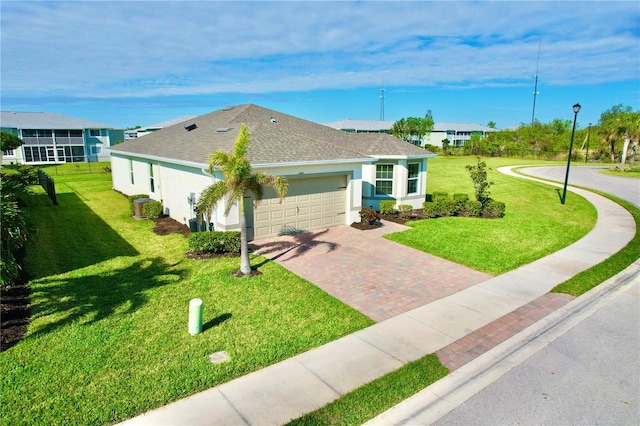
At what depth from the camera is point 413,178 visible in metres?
20.2

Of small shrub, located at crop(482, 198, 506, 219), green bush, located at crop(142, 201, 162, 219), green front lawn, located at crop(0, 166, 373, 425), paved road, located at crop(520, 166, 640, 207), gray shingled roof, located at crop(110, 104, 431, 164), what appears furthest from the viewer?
paved road, located at crop(520, 166, 640, 207)

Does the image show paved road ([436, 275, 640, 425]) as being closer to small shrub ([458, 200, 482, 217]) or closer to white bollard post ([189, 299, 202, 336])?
white bollard post ([189, 299, 202, 336])

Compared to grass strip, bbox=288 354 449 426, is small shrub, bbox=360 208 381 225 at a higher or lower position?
higher

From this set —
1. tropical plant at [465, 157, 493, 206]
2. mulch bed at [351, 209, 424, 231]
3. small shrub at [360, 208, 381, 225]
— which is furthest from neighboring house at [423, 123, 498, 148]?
small shrub at [360, 208, 381, 225]

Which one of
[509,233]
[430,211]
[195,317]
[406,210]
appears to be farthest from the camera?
[406,210]

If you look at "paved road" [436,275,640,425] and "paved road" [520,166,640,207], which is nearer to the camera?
"paved road" [436,275,640,425]

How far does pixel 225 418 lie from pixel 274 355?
1.63m

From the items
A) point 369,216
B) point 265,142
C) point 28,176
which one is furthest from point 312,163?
point 28,176

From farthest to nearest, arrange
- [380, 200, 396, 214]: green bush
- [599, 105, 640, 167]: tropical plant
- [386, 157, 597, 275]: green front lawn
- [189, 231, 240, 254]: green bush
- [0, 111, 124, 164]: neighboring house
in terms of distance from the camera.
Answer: [0, 111, 124, 164]: neighboring house < [599, 105, 640, 167]: tropical plant < [380, 200, 396, 214]: green bush < [386, 157, 597, 275]: green front lawn < [189, 231, 240, 254]: green bush

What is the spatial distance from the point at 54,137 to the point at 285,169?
48.2 metres

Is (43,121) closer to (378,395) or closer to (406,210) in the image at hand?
(406,210)

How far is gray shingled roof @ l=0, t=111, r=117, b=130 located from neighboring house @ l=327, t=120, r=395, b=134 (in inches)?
1472

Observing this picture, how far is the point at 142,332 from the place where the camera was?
761cm

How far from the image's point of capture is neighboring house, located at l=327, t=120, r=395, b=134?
71.5 metres
